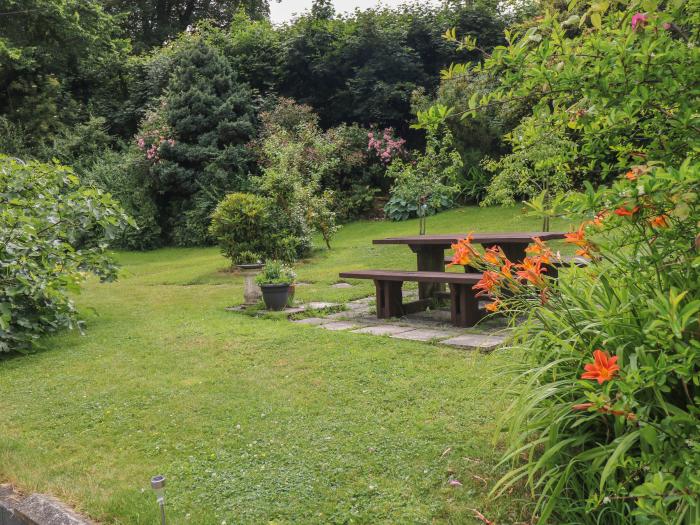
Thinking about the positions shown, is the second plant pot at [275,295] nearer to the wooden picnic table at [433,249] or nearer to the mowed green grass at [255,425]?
the mowed green grass at [255,425]

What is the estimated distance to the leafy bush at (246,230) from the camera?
1016 centimetres

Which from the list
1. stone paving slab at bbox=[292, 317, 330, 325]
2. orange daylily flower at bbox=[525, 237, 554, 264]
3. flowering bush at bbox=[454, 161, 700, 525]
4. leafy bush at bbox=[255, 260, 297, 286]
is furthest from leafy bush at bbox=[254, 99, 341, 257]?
flowering bush at bbox=[454, 161, 700, 525]

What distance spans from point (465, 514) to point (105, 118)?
2106cm

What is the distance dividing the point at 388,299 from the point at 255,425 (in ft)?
10.4

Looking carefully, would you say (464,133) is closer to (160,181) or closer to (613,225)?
(160,181)

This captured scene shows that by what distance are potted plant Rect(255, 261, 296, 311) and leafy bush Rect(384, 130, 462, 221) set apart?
14.3 ft

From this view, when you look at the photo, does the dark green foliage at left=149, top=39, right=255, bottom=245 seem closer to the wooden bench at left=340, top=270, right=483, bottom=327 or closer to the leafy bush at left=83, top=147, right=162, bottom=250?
the leafy bush at left=83, top=147, right=162, bottom=250

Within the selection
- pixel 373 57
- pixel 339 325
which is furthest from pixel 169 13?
pixel 339 325

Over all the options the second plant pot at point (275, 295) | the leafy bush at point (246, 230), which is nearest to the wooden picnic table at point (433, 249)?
the second plant pot at point (275, 295)

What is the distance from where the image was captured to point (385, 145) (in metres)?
17.9

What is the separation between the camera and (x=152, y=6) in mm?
28594

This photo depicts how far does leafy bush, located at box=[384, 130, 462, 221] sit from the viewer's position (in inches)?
465

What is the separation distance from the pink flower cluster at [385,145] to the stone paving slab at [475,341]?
12912 mm

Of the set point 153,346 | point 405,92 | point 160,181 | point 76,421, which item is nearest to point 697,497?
point 76,421
